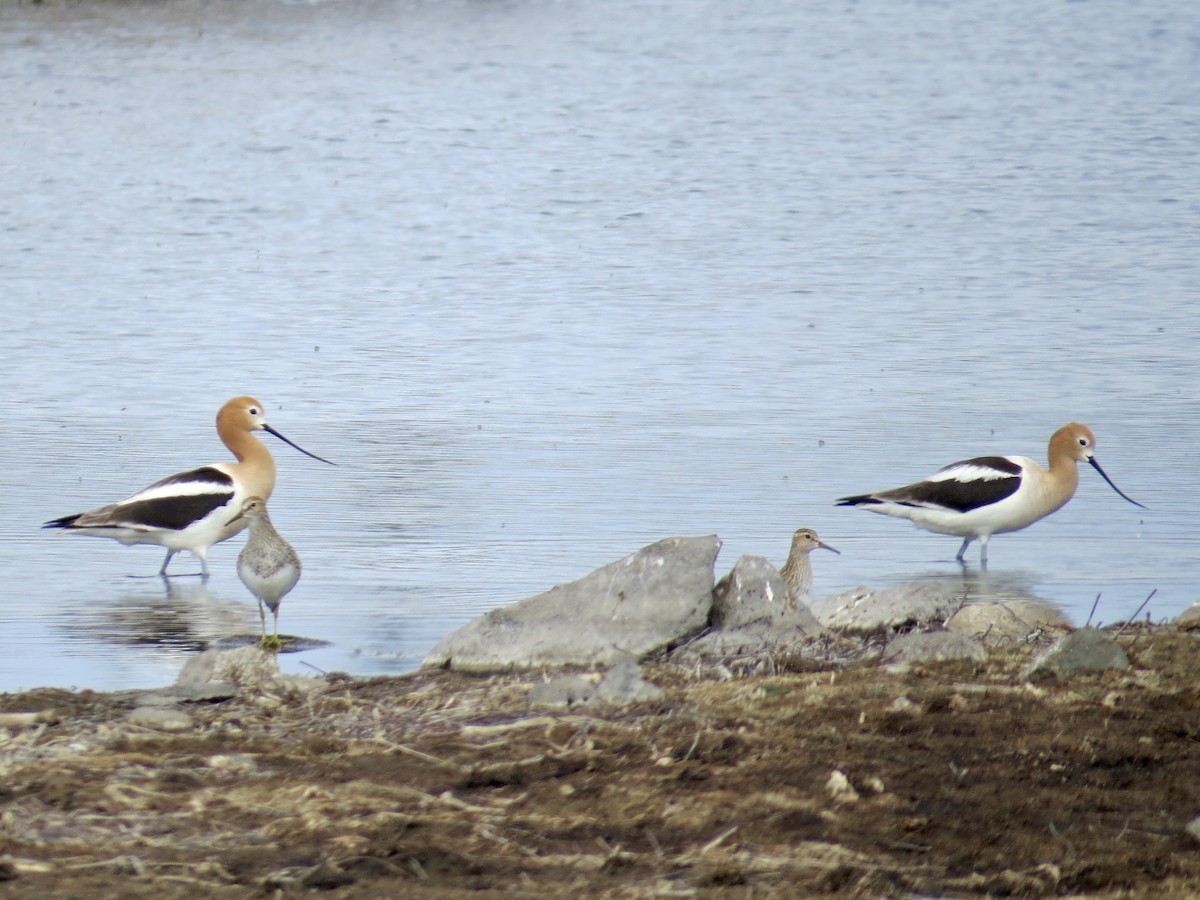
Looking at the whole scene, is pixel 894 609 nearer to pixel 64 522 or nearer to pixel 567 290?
pixel 64 522

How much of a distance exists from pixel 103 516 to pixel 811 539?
11.2ft

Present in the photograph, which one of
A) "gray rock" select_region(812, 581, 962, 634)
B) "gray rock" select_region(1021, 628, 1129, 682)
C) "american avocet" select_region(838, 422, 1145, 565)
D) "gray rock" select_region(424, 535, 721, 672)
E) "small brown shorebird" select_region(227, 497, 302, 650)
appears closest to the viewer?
"gray rock" select_region(1021, 628, 1129, 682)

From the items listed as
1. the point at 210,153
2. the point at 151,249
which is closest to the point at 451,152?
the point at 210,153

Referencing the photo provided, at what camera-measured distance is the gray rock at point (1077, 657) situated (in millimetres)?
5766

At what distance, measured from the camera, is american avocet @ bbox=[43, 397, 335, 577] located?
9180 millimetres

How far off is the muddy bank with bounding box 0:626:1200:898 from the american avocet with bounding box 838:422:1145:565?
3.50 metres

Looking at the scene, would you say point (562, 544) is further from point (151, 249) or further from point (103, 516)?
point (151, 249)

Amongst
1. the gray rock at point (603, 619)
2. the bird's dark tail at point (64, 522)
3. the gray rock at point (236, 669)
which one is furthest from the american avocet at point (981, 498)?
the gray rock at point (236, 669)

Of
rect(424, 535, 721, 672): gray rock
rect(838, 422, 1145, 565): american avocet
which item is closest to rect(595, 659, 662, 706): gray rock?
rect(424, 535, 721, 672): gray rock

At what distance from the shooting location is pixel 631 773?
4816 millimetres

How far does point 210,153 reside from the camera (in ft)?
75.7

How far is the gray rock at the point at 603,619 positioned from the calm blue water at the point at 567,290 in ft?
1.58

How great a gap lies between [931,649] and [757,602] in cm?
85

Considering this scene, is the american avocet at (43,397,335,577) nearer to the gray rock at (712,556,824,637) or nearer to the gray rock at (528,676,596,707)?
the gray rock at (712,556,824,637)
